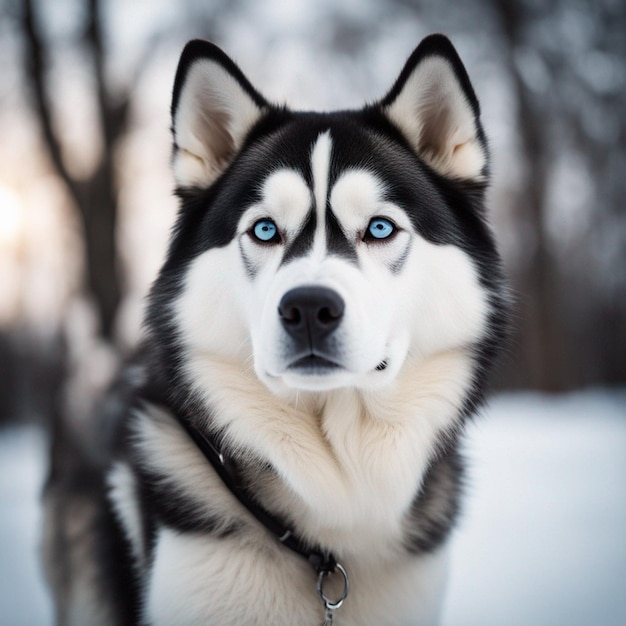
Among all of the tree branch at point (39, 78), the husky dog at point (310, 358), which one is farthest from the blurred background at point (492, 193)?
the husky dog at point (310, 358)

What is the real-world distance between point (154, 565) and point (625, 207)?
463 inches

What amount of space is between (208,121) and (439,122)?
94cm

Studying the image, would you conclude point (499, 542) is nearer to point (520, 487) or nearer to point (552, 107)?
point (520, 487)

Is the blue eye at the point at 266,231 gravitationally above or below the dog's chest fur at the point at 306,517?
above

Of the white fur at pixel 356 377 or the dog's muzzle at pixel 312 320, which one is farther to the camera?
the white fur at pixel 356 377

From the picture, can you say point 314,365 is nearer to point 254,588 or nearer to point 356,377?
point 356,377

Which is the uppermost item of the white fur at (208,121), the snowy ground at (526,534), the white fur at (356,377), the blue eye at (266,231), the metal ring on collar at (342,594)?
the white fur at (208,121)

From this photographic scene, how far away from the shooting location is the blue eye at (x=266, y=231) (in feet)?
6.79

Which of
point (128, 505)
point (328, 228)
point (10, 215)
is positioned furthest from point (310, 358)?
point (10, 215)

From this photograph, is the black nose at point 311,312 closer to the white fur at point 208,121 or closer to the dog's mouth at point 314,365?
the dog's mouth at point 314,365

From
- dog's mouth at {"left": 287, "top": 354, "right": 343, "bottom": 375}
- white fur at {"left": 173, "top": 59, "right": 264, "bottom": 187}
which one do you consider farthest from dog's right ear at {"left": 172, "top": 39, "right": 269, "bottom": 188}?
dog's mouth at {"left": 287, "top": 354, "right": 343, "bottom": 375}

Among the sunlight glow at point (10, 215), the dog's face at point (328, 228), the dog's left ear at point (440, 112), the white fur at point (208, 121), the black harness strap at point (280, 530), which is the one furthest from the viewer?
the sunlight glow at point (10, 215)

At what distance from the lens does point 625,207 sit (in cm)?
1130

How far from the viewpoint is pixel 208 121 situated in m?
2.41
